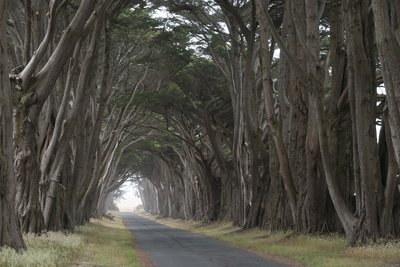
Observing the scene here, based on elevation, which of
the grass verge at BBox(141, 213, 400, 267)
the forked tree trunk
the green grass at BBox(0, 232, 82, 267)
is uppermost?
the forked tree trunk

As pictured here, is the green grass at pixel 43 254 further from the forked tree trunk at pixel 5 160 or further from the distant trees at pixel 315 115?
the distant trees at pixel 315 115

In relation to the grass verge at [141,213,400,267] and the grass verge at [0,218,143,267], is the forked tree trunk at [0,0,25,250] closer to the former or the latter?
the grass verge at [0,218,143,267]

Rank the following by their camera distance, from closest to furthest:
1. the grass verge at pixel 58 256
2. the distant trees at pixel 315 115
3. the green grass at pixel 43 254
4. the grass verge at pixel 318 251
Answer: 1. the green grass at pixel 43 254
2. the grass verge at pixel 58 256
3. the grass verge at pixel 318 251
4. the distant trees at pixel 315 115

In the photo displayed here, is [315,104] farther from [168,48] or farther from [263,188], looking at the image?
[168,48]

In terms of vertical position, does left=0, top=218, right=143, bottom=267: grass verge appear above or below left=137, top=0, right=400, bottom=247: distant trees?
below

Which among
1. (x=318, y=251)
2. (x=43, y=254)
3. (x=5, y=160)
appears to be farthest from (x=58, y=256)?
(x=318, y=251)

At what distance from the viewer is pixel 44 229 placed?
16.5m

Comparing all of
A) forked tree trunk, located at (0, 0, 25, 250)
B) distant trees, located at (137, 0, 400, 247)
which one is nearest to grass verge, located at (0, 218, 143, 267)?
forked tree trunk, located at (0, 0, 25, 250)

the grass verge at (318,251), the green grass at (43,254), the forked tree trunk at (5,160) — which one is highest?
the forked tree trunk at (5,160)

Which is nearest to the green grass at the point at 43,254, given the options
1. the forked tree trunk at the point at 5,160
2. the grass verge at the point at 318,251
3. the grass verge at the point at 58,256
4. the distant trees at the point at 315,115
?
the grass verge at the point at 58,256

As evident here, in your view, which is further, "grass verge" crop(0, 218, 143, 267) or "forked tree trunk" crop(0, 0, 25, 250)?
"forked tree trunk" crop(0, 0, 25, 250)

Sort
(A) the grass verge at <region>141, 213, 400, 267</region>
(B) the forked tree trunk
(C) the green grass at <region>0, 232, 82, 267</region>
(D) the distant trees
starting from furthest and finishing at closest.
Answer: (D) the distant trees
(A) the grass verge at <region>141, 213, 400, 267</region>
(B) the forked tree trunk
(C) the green grass at <region>0, 232, 82, 267</region>

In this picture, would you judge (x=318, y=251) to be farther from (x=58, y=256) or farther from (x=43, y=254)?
(x=43, y=254)

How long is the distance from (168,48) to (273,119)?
11583 mm
